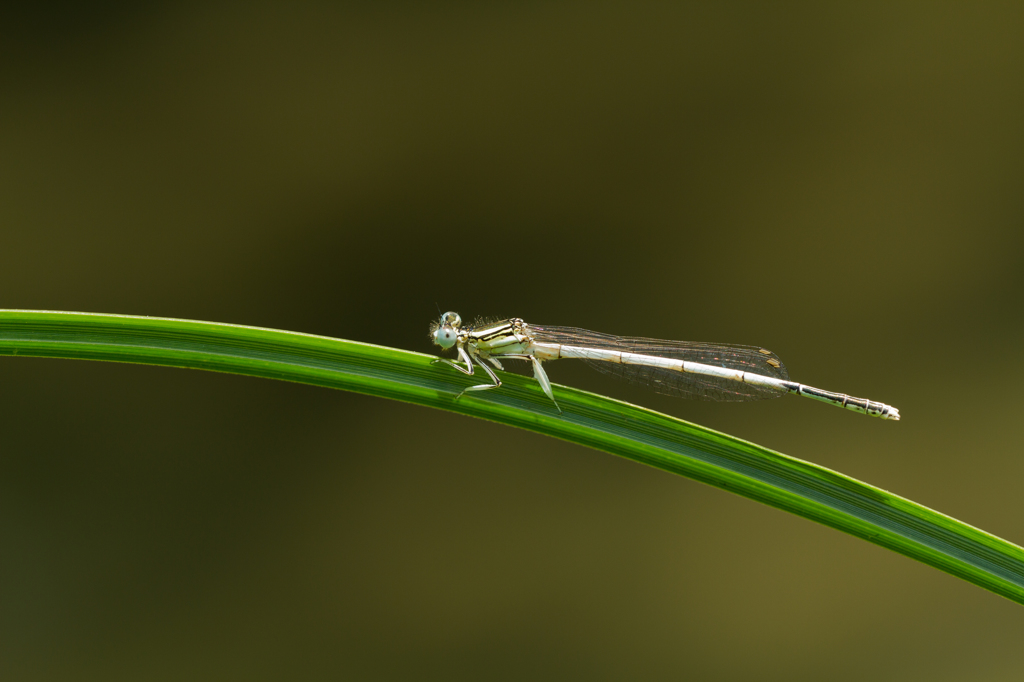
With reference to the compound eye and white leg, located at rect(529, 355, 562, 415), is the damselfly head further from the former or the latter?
A: white leg, located at rect(529, 355, 562, 415)

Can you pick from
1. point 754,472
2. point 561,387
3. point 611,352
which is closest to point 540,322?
point 611,352

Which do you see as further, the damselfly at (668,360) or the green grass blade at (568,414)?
the damselfly at (668,360)

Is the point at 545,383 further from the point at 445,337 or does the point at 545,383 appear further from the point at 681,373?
the point at 681,373

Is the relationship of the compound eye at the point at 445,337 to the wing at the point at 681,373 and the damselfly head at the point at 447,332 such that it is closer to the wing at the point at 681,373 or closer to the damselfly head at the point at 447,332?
the damselfly head at the point at 447,332

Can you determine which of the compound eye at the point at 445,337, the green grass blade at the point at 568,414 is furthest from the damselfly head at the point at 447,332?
the green grass blade at the point at 568,414

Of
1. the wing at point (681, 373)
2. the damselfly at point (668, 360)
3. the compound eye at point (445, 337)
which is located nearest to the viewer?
the compound eye at point (445, 337)

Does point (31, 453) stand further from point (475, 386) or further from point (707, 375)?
point (707, 375)
